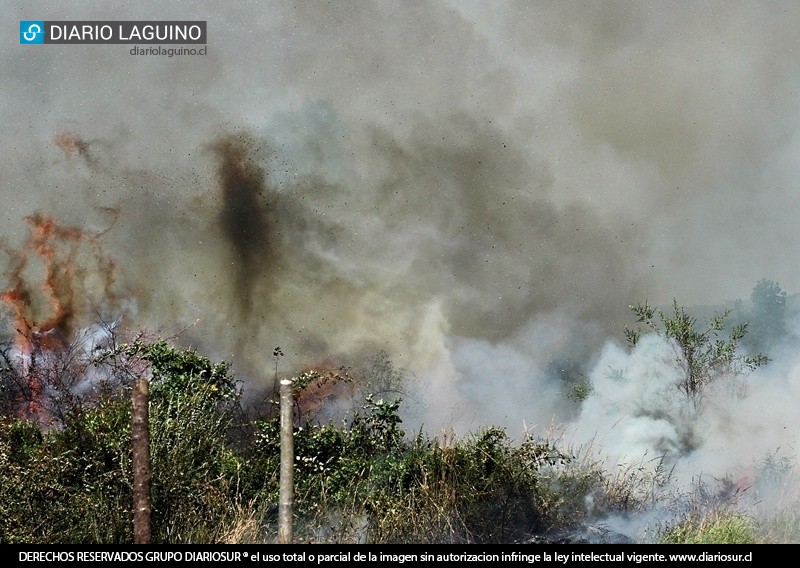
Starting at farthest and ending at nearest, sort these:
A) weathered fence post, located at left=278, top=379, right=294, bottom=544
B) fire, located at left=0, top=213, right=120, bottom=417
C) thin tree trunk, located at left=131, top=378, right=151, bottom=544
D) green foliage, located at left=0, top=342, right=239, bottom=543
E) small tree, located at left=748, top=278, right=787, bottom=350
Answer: fire, located at left=0, top=213, right=120, bottom=417, small tree, located at left=748, top=278, right=787, bottom=350, green foliage, located at left=0, top=342, right=239, bottom=543, thin tree trunk, located at left=131, top=378, right=151, bottom=544, weathered fence post, located at left=278, top=379, right=294, bottom=544

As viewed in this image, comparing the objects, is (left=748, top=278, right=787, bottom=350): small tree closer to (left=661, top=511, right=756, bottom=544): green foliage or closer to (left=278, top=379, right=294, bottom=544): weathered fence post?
(left=661, top=511, right=756, bottom=544): green foliage

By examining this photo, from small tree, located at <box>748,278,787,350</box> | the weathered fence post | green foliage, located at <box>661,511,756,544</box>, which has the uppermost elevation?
small tree, located at <box>748,278,787,350</box>

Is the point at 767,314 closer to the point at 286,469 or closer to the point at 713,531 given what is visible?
the point at 713,531

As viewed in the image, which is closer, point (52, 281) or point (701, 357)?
point (701, 357)

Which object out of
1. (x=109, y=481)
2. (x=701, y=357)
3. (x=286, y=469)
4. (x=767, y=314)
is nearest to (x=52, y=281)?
(x=109, y=481)

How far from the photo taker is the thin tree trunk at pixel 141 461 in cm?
664

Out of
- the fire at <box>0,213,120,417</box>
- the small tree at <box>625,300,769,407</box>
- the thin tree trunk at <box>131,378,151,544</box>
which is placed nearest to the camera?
the thin tree trunk at <box>131,378,151,544</box>

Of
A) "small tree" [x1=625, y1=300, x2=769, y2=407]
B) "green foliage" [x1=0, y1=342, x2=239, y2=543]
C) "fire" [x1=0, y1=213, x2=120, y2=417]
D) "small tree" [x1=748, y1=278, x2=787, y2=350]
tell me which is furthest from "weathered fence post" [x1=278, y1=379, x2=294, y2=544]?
"fire" [x1=0, y1=213, x2=120, y2=417]

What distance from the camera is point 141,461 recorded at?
6.71 metres

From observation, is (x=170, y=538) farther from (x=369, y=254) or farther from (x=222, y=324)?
(x=369, y=254)

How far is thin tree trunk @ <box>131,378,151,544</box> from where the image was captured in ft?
21.8

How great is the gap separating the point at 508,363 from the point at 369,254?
7.07 m

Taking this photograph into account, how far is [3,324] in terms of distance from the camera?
2475cm
